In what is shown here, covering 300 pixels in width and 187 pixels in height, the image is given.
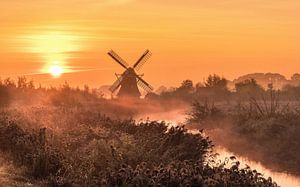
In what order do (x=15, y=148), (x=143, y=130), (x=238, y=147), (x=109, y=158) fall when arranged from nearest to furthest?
(x=109, y=158)
(x=15, y=148)
(x=143, y=130)
(x=238, y=147)

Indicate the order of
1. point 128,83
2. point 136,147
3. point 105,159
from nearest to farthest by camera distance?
point 105,159 < point 136,147 < point 128,83

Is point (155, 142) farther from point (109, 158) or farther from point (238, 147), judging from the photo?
point (238, 147)

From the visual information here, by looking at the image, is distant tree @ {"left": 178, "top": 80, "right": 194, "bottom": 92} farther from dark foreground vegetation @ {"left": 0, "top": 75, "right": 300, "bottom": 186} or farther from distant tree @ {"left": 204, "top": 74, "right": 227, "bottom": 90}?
dark foreground vegetation @ {"left": 0, "top": 75, "right": 300, "bottom": 186}

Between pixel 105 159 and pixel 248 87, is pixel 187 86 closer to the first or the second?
pixel 248 87

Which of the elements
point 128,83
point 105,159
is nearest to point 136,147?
point 105,159

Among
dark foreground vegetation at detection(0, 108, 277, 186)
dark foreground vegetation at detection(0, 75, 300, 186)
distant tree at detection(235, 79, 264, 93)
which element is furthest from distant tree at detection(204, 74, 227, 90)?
dark foreground vegetation at detection(0, 108, 277, 186)

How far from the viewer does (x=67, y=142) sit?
53.1 ft

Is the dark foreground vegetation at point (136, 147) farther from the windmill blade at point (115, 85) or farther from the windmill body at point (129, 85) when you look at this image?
the windmill blade at point (115, 85)

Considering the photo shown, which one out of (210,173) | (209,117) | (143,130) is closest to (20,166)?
(210,173)

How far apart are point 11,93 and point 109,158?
2959 centimetres

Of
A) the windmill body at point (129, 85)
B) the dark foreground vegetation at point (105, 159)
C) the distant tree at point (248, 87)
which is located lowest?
the dark foreground vegetation at point (105, 159)

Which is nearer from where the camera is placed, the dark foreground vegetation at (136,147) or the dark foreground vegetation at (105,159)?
the dark foreground vegetation at (105,159)

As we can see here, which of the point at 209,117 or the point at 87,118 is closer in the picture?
the point at 87,118

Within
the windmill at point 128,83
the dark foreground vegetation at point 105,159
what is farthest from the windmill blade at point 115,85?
the dark foreground vegetation at point 105,159
